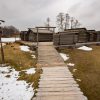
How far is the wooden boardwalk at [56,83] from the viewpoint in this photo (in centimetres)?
1578

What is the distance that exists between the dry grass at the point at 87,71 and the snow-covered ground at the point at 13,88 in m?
5.12

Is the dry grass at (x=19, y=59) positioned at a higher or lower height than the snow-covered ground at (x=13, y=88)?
higher

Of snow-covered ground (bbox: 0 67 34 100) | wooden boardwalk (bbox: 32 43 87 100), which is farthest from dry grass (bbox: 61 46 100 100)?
snow-covered ground (bbox: 0 67 34 100)

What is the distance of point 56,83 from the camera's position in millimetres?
18328

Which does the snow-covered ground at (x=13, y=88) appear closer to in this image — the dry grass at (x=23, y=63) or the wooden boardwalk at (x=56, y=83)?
the dry grass at (x=23, y=63)

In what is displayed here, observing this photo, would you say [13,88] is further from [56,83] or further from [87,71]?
[87,71]

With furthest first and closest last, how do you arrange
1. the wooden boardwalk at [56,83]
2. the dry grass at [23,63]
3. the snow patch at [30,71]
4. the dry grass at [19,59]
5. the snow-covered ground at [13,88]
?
1. the dry grass at [19,59]
2. the snow patch at [30,71]
3. the dry grass at [23,63]
4. the snow-covered ground at [13,88]
5. the wooden boardwalk at [56,83]

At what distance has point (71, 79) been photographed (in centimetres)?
1927

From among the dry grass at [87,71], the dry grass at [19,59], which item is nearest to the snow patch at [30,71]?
the dry grass at [19,59]

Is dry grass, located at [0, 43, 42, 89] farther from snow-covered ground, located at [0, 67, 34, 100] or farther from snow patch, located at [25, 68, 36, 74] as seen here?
snow-covered ground, located at [0, 67, 34, 100]

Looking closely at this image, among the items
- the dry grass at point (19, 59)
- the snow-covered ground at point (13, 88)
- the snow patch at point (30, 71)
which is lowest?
the snow-covered ground at point (13, 88)

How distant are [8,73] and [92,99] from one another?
32.6ft

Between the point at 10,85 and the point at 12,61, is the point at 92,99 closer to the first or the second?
the point at 10,85

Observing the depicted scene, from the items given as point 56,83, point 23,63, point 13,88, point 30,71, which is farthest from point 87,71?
point 13,88
